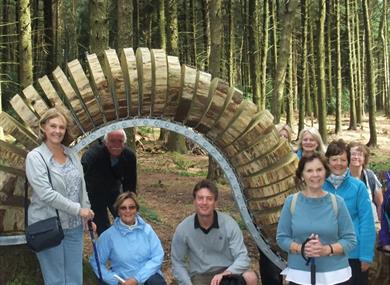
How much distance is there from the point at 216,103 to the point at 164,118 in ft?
1.83

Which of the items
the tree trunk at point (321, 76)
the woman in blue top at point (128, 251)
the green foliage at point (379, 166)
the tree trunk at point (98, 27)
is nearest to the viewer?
the woman in blue top at point (128, 251)

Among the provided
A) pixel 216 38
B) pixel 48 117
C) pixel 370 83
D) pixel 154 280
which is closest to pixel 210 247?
pixel 154 280

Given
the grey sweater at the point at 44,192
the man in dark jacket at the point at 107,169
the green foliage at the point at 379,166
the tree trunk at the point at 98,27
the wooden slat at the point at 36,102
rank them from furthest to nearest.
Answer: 1. the green foliage at the point at 379,166
2. the tree trunk at the point at 98,27
3. the man in dark jacket at the point at 107,169
4. the wooden slat at the point at 36,102
5. the grey sweater at the point at 44,192

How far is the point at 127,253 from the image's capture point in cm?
443

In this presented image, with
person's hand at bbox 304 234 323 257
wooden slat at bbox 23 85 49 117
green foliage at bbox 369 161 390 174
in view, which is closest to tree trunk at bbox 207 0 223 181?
wooden slat at bbox 23 85 49 117

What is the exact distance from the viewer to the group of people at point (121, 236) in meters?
3.99

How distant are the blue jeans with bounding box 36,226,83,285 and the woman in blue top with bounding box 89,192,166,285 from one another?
8.8 inches

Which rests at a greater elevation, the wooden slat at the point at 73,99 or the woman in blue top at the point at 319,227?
the wooden slat at the point at 73,99

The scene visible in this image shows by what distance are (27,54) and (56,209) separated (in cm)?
794

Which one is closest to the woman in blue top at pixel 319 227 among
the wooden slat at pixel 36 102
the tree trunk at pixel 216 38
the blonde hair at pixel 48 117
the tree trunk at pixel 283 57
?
the blonde hair at pixel 48 117

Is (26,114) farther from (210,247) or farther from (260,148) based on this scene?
(260,148)

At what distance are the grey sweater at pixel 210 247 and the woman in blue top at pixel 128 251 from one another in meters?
0.23

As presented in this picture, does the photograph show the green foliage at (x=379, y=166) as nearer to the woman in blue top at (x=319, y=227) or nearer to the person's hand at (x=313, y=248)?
the woman in blue top at (x=319, y=227)

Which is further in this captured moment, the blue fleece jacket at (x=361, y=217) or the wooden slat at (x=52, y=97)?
the wooden slat at (x=52, y=97)
